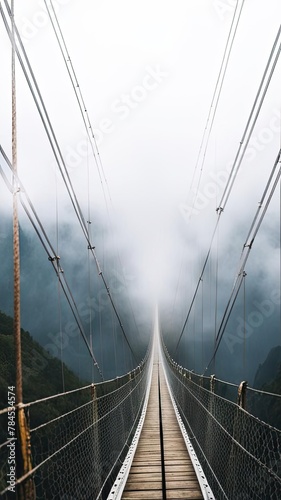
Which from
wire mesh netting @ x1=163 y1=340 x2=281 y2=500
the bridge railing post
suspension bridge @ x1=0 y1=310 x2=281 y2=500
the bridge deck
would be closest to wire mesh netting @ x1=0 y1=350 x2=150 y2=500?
suspension bridge @ x1=0 y1=310 x2=281 y2=500

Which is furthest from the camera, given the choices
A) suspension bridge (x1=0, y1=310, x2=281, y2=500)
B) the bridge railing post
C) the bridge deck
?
the bridge deck

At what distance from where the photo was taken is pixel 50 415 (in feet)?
98.9

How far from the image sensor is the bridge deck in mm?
3305

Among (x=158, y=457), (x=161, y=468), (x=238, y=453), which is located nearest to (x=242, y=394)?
(x=238, y=453)

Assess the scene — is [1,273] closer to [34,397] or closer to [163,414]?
[34,397]

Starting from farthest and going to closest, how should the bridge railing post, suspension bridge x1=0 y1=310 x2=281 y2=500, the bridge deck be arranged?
the bridge deck < the bridge railing post < suspension bridge x1=0 y1=310 x2=281 y2=500

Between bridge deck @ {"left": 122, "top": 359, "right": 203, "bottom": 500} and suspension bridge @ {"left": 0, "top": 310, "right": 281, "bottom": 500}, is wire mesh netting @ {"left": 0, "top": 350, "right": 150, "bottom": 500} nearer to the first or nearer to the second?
suspension bridge @ {"left": 0, "top": 310, "right": 281, "bottom": 500}

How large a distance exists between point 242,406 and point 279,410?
38116 millimetres

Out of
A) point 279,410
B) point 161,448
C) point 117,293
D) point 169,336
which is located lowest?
point 279,410

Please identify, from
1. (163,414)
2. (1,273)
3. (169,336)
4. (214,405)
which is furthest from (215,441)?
(1,273)

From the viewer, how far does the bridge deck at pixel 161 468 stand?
3.30m

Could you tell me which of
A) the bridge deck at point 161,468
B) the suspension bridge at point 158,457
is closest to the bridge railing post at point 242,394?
the suspension bridge at point 158,457

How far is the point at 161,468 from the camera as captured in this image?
4.07m

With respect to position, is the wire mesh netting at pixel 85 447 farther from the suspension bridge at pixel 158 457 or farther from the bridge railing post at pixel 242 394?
the bridge railing post at pixel 242 394
